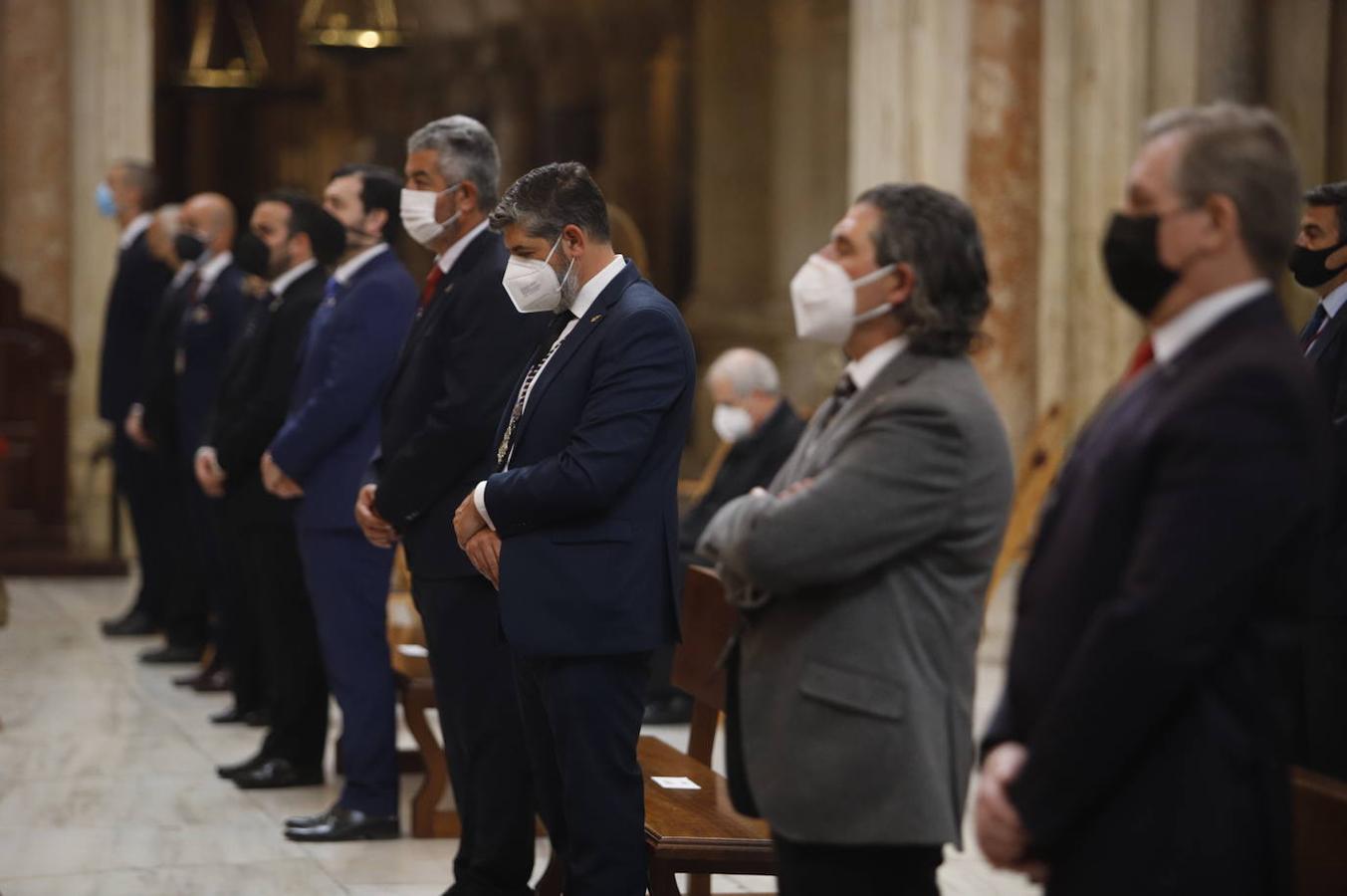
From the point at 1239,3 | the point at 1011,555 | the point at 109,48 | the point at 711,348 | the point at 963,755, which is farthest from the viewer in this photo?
the point at 711,348

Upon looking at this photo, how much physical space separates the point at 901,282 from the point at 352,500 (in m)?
2.99

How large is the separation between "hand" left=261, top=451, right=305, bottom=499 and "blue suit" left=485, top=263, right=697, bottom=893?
189 centimetres

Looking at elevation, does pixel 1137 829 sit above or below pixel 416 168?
below

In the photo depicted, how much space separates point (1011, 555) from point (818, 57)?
21.9 feet

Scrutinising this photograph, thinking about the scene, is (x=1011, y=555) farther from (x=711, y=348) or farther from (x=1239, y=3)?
(x=711, y=348)

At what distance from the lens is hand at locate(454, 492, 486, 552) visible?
377cm

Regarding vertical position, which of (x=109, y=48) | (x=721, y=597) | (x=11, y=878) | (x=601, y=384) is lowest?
(x=11, y=878)

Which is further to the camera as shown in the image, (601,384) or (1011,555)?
(1011,555)

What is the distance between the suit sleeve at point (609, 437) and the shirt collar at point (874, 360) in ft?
2.92

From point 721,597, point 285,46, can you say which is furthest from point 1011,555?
point 285,46

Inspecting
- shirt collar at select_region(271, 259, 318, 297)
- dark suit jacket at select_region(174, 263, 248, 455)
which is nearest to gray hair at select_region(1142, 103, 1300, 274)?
shirt collar at select_region(271, 259, 318, 297)

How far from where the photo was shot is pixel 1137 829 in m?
2.24

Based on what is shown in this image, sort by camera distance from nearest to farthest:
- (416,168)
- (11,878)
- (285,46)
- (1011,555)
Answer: (416,168) < (11,878) < (1011,555) < (285,46)

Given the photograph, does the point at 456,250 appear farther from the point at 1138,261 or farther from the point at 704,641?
the point at 1138,261
